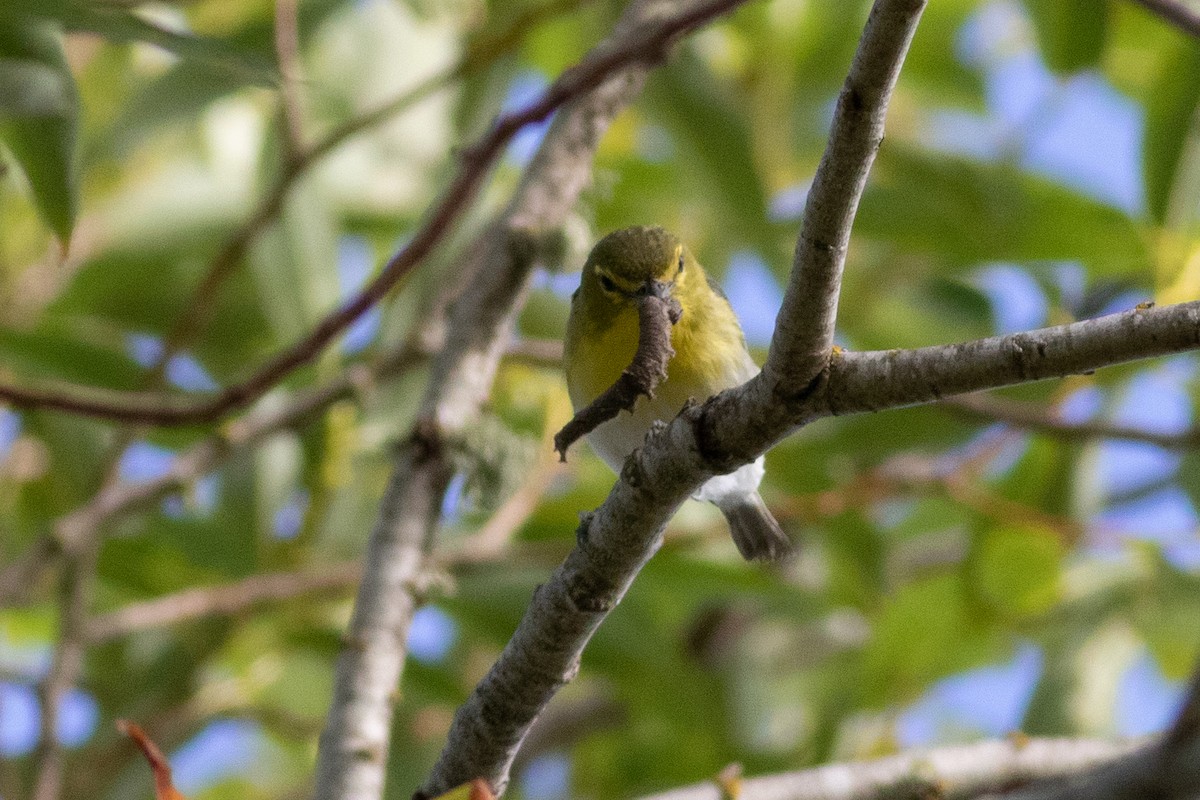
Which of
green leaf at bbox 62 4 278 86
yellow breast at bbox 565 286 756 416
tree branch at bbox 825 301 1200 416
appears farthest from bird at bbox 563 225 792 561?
tree branch at bbox 825 301 1200 416

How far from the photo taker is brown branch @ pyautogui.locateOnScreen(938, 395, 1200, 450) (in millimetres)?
3104

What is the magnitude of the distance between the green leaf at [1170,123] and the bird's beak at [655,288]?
1.33 meters

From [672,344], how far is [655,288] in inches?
8.9

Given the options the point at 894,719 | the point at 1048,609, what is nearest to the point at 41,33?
Result: the point at 894,719

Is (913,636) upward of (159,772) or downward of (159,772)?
upward

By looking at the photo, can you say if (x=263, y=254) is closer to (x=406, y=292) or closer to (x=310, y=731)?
(x=406, y=292)

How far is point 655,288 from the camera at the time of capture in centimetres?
272

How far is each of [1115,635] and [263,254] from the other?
2.38 m

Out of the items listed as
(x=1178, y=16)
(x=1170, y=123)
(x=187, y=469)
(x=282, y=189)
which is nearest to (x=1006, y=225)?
(x=1170, y=123)

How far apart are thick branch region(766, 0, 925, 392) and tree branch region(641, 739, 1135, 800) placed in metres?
0.74

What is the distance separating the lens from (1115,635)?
11.9ft

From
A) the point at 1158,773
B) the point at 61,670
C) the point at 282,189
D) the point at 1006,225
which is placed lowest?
the point at 1158,773

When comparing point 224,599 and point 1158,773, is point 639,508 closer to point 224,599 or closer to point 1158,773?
point 1158,773

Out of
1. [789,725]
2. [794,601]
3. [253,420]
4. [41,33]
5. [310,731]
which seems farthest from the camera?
[789,725]
